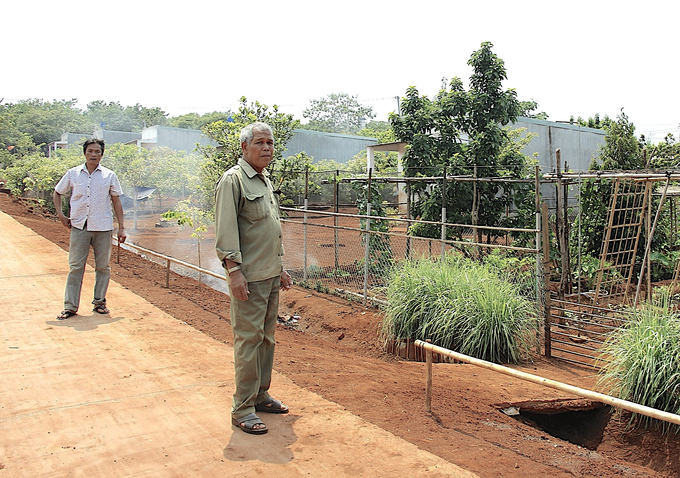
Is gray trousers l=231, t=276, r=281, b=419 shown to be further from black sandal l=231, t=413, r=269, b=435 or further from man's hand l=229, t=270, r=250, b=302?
man's hand l=229, t=270, r=250, b=302

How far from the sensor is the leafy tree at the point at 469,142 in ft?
41.2

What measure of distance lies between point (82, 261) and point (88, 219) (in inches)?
19.2

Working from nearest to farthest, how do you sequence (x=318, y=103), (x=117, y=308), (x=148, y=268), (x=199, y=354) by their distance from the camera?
(x=199, y=354) → (x=117, y=308) → (x=148, y=268) → (x=318, y=103)

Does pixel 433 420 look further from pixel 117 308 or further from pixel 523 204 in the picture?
pixel 523 204

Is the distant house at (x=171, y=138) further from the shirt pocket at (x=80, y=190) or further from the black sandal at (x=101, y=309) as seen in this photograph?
the black sandal at (x=101, y=309)

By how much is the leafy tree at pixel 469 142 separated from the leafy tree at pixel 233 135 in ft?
9.16

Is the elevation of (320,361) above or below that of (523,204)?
below

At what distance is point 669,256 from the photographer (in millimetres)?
13570

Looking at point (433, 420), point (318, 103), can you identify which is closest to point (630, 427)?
point (433, 420)

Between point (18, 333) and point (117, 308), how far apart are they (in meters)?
1.39

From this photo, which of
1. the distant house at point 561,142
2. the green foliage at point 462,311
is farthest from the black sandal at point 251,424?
the distant house at point 561,142

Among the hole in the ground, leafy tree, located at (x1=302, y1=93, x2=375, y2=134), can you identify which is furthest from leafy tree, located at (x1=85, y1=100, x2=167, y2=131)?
the hole in the ground

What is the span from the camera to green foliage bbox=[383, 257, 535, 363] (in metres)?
6.94

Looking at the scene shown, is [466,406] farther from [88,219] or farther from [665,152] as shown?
[665,152]
